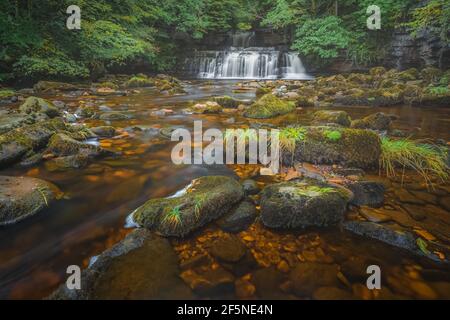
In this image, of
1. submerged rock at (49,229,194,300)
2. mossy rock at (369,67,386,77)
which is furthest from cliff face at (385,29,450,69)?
submerged rock at (49,229,194,300)

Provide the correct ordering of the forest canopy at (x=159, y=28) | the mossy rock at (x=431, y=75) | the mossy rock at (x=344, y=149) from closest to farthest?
the mossy rock at (x=344, y=149) < the forest canopy at (x=159, y=28) < the mossy rock at (x=431, y=75)

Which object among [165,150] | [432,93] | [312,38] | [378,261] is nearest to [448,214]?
[378,261]

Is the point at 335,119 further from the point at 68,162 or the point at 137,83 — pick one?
the point at 137,83

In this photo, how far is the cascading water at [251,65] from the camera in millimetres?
18344

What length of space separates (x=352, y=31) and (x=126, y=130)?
1720cm

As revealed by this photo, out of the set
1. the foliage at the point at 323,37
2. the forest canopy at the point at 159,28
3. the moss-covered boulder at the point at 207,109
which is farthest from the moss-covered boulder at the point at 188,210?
the foliage at the point at 323,37

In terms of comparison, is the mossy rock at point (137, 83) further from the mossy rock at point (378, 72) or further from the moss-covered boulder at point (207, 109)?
the mossy rock at point (378, 72)

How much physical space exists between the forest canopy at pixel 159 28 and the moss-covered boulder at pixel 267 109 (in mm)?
5744

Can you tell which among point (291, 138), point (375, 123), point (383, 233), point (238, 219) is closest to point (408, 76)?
point (375, 123)

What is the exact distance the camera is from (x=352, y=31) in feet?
56.7

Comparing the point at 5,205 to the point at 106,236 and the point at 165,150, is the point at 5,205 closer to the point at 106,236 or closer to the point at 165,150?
the point at 106,236

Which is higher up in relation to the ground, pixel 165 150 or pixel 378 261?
pixel 165 150

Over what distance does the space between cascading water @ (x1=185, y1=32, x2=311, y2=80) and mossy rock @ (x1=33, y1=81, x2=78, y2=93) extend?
10.0 meters

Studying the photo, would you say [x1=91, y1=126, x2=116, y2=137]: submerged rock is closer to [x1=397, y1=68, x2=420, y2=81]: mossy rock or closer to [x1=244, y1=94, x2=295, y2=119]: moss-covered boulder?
[x1=244, y1=94, x2=295, y2=119]: moss-covered boulder
